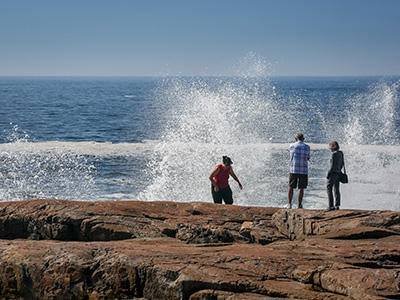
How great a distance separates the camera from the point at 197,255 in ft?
21.9

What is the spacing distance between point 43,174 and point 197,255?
54.7 ft

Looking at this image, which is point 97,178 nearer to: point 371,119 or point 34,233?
point 34,233

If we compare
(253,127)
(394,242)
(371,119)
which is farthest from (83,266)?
(371,119)

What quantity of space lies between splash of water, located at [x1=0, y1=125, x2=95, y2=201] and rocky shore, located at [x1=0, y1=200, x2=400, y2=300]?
9.68 meters

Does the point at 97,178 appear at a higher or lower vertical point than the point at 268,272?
lower

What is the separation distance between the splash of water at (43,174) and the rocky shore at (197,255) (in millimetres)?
9679

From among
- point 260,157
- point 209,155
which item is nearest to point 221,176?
point 260,157

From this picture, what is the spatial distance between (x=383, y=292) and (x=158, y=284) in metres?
2.50

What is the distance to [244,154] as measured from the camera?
25719 millimetres

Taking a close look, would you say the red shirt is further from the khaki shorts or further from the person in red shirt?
the khaki shorts

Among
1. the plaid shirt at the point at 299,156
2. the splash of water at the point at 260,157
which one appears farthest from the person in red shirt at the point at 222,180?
the splash of water at the point at 260,157

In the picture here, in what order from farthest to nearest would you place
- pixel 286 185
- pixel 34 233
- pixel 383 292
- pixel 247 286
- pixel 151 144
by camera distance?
pixel 151 144 → pixel 286 185 → pixel 34 233 → pixel 247 286 → pixel 383 292

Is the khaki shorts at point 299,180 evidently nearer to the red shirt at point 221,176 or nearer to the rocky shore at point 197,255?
the red shirt at point 221,176

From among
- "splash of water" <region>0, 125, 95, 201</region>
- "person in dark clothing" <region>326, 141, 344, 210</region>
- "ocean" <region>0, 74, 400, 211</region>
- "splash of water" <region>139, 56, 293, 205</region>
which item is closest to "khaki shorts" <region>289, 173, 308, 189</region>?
"person in dark clothing" <region>326, 141, 344, 210</region>
